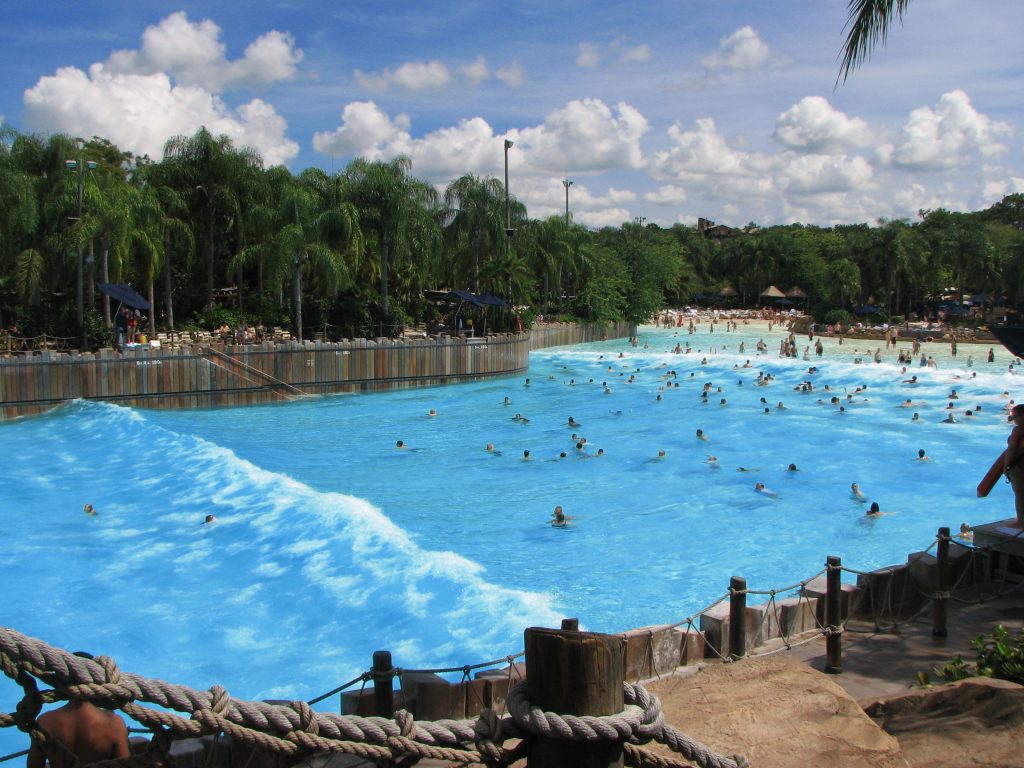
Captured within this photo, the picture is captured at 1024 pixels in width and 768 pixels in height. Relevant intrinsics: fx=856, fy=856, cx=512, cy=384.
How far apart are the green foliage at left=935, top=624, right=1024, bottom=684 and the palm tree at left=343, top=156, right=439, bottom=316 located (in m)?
37.5

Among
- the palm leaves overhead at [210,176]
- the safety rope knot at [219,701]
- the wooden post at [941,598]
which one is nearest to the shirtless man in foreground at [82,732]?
the safety rope knot at [219,701]

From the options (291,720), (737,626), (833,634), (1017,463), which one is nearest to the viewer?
(291,720)

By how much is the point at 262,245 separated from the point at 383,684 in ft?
126

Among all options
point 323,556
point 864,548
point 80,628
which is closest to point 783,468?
point 864,548

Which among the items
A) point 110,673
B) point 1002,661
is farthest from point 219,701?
point 1002,661

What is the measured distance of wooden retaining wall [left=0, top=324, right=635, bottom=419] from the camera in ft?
100

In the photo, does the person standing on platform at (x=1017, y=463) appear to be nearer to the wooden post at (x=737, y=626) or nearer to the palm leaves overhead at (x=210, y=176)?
the wooden post at (x=737, y=626)

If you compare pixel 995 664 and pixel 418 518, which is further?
pixel 418 518

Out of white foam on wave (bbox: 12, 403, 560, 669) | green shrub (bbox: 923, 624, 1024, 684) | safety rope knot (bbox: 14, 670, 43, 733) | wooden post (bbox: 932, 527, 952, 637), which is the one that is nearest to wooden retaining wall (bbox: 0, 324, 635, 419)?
white foam on wave (bbox: 12, 403, 560, 669)

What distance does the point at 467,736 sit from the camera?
11.0 feet

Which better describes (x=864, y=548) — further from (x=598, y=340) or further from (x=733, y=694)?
(x=598, y=340)

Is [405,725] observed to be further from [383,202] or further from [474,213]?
[474,213]

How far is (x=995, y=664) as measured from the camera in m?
6.46

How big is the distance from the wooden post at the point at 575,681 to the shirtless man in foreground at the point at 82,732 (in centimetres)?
181
